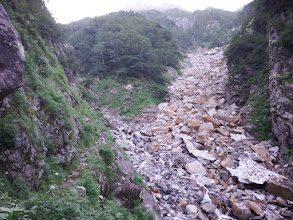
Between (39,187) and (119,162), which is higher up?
(39,187)

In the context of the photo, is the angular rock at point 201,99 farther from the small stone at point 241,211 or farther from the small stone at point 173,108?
the small stone at point 241,211

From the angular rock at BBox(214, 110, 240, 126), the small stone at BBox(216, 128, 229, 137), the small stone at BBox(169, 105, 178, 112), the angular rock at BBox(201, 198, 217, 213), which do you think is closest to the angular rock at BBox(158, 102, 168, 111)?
the small stone at BBox(169, 105, 178, 112)

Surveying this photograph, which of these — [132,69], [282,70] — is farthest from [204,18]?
[282,70]

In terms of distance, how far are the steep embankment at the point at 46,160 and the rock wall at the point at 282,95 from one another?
29.6 ft

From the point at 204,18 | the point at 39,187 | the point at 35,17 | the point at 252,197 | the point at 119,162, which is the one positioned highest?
the point at 204,18

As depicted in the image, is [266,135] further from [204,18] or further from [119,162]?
[204,18]

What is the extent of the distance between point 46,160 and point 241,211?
8196 mm

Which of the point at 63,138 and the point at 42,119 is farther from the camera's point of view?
the point at 63,138

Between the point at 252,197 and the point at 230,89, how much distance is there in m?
13.0

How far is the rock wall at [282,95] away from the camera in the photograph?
10375 millimetres

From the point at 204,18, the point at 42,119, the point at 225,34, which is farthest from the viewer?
the point at 204,18

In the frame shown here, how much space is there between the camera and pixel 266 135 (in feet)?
42.3

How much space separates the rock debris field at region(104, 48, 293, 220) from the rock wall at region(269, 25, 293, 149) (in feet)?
4.23

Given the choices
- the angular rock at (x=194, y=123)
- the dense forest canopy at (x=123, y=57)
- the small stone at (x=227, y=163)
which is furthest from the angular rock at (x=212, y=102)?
the dense forest canopy at (x=123, y=57)
